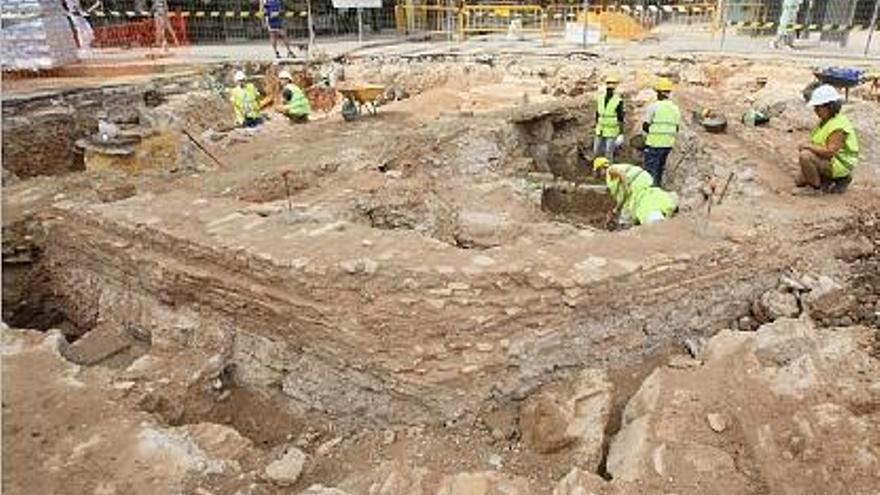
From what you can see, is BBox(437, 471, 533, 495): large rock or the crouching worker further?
the crouching worker

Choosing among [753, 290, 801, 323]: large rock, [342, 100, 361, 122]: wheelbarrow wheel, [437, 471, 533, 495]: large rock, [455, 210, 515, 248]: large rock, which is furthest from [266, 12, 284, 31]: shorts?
[437, 471, 533, 495]: large rock

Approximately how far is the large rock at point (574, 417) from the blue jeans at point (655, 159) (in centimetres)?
439

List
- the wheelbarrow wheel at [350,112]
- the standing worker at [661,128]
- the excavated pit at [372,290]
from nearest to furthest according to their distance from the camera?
1. the excavated pit at [372,290]
2. the standing worker at [661,128]
3. the wheelbarrow wheel at [350,112]

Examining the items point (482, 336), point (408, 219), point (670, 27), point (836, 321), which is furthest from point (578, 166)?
point (670, 27)

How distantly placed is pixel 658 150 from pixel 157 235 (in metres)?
5.84

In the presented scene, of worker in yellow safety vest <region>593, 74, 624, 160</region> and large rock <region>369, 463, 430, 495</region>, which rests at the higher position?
worker in yellow safety vest <region>593, 74, 624, 160</region>

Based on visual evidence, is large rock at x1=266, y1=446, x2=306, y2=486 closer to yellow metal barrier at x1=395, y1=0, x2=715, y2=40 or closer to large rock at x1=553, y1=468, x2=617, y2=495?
large rock at x1=553, y1=468, x2=617, y2=495

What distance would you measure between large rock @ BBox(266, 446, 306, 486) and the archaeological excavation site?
0.07ft

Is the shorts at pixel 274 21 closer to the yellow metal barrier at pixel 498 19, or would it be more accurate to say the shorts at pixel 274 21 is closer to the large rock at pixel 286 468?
the yellow metal barrier at pixel 498 19

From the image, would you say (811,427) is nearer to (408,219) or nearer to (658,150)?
(408,219)

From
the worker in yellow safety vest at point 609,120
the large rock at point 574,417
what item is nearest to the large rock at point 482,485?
the large rock at point 574,417

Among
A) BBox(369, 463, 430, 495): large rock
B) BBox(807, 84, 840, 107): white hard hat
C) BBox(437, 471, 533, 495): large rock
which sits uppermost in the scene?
BBox(807, 84, 840, 107): white hard hat

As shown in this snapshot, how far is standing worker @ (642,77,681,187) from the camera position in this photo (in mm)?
8125

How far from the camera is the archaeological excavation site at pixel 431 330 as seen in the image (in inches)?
160
